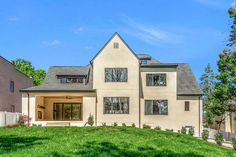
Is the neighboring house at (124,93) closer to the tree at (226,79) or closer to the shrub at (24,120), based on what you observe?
the shrub at (24,120)

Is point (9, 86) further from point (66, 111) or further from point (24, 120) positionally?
point (66, 111)

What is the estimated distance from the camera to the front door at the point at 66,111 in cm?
3769

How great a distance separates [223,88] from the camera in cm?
4197

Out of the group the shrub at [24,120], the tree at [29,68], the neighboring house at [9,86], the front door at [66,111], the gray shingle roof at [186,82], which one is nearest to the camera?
the shrub at [24,120]

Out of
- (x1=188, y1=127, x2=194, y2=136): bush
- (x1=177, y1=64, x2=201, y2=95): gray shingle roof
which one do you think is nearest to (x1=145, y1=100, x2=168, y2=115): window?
(x1=177, y1=64, x2=201, y2=95): gray shingle roof

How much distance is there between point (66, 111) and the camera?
37.8m

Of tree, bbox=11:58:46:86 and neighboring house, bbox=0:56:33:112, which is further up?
tree, bbox=11:58:46:86

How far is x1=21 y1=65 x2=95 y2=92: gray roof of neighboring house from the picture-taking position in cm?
3391

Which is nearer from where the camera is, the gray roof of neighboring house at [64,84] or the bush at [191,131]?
the bush at [191,131]

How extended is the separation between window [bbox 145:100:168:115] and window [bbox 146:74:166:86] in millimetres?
1772

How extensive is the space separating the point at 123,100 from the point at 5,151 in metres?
22.9

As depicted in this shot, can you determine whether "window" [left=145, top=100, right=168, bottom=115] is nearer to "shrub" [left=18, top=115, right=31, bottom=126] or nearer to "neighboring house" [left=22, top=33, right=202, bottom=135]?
"neighboring house" [left=22, top=33, right=202, bottom=135]

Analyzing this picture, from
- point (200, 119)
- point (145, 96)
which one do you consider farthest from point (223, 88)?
point (145, 96)

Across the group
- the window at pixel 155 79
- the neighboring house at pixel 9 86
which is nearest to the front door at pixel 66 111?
the neighboring house at pixel 9 86
